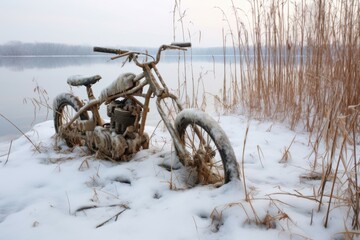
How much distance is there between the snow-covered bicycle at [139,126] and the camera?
1355 millimetres

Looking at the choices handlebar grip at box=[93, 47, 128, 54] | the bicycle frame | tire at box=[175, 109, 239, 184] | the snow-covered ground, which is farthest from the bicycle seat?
tire at box=[175, 109, 239, 184]

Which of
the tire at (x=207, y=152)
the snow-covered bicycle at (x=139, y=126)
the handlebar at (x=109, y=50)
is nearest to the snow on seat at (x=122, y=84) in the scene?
the snow-covered bicycle at (x=139, y=126)

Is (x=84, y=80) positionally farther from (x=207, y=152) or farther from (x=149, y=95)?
(x=207, y=152)

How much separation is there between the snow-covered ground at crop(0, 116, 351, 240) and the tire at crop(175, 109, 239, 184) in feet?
0.25

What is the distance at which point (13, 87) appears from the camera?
7.90m

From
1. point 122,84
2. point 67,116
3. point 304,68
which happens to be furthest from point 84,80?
point 304,68

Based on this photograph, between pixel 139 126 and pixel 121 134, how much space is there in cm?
12

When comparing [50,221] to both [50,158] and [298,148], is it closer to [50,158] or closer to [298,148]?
[50,158]

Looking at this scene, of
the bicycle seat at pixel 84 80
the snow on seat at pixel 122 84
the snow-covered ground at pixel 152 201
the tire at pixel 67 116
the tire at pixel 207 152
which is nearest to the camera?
the snow-covered ground at pixel 152 201

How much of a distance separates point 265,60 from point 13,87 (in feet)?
23.7

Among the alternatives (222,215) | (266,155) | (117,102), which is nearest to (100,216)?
(222,215)

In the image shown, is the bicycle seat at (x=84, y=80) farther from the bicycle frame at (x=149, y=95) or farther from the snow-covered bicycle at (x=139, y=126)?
the bicycle frame at (x=149, y=95)

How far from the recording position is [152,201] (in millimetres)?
1309

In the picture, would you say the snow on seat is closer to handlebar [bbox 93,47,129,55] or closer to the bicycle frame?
the bicycle frame
